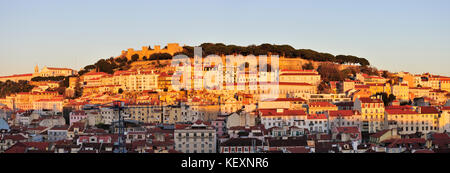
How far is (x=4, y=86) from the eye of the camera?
49.5m

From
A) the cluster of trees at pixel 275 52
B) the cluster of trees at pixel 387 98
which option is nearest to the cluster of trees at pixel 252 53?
the cluster of trees at pixel 275 52

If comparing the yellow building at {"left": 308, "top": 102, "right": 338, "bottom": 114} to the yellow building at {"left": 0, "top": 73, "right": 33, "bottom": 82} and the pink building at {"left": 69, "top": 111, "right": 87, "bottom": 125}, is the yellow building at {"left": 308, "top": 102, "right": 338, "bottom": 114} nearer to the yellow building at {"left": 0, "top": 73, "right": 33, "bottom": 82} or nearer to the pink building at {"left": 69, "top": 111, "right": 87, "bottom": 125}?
the pink building at {"left": 69, "top": 111, "right": 87, "bottom": 125}

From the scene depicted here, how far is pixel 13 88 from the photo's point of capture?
4806cm

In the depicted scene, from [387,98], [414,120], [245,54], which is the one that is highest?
[245,54]

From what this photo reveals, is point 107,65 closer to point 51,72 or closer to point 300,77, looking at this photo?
point 51,72

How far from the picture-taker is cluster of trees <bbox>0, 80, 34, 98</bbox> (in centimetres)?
4698

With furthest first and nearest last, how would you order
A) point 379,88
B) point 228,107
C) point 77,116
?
point 379,88 < point 228,107 < point 77,116

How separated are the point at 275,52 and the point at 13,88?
20655 mm

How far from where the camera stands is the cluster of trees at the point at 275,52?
153 feet

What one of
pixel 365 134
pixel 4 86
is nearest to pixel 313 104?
pixel 365 134

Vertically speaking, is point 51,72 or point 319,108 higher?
point 51,72

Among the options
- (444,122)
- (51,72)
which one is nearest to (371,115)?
(444,122)

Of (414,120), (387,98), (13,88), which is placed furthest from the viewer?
(13,88)

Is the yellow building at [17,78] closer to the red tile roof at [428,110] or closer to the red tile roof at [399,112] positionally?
the red tile roof at [399,112]
